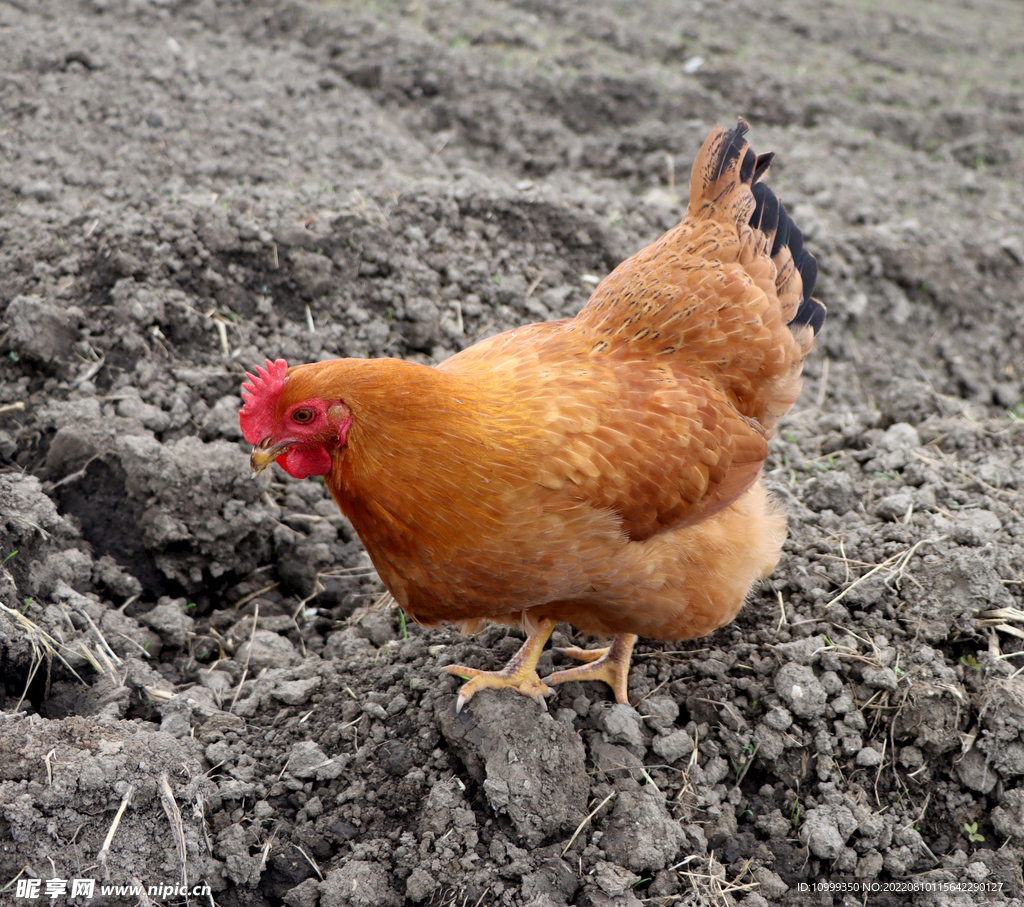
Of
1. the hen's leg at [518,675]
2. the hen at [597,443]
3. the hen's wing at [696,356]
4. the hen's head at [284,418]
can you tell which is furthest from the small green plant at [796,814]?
the hen's head at [284,418]

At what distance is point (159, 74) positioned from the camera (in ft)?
19.2

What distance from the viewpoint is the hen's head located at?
2416 millimetres

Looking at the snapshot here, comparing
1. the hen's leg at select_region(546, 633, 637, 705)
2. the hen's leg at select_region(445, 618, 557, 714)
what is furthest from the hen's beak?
the hen's leg at select_region(546, 633, 637, 705)

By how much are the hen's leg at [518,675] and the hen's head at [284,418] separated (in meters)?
1.03

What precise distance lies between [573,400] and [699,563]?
77 centimetres

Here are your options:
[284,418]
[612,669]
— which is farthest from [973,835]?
[284,418]

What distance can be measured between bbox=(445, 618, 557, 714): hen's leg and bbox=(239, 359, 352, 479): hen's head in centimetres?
103

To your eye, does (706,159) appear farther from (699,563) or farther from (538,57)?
(538,57)

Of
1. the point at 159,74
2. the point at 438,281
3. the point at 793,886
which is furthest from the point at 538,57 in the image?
the point at 793,886

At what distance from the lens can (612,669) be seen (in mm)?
3102

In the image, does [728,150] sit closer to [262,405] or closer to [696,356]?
[696,356]

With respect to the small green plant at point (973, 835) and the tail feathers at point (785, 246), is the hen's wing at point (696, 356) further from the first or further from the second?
the small green plant at point (973, 835)

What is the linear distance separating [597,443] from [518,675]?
37.6 inches

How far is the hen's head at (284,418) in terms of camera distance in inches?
95.1
